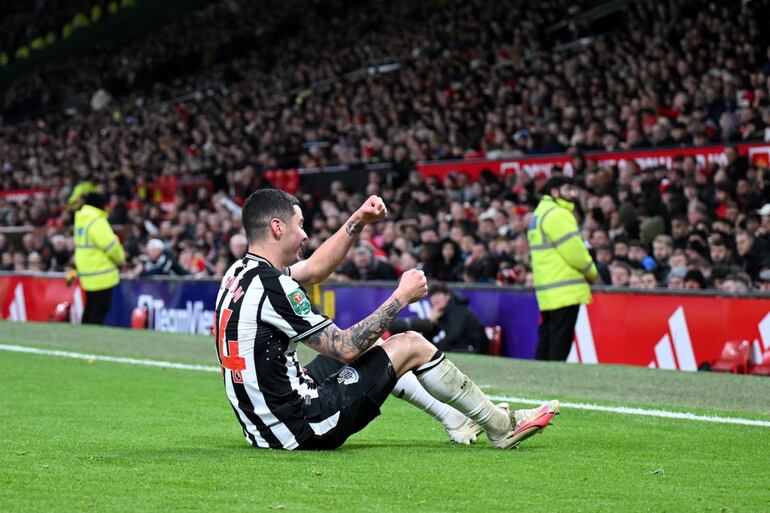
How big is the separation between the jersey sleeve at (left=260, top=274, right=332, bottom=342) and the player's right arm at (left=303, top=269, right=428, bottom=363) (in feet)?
0.18

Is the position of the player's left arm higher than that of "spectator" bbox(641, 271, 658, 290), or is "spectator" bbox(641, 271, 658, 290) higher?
the player's left arm

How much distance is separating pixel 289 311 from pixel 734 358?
7591 mm

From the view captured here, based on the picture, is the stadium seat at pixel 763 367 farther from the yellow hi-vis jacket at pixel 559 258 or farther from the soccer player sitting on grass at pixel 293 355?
the soccer player sitting on grass at pixel 293 355

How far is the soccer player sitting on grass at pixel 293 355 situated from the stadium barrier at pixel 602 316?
6.78 metres

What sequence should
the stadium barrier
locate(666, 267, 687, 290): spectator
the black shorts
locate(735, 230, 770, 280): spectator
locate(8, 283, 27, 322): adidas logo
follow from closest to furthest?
the black shorts, the stadium barrier, locate(666, 267, 687, 290): spectator, locate(735, 230, 770, 280): spectator, locate(8, 283, 27, 322): adidas logo

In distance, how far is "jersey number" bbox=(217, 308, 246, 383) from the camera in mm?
6922

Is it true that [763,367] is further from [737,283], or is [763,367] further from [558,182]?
[558,182]

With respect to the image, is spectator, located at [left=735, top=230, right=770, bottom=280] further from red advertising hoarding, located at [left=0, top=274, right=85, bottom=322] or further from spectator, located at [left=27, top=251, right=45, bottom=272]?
spectator, located at [left=27, top=251, right=45, bottom=272]

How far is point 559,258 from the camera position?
44.4ft

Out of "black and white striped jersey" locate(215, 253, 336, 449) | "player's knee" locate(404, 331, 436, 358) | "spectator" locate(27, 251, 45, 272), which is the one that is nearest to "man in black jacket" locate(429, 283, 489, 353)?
"player's knee" locate(404, 331, 436, 358)

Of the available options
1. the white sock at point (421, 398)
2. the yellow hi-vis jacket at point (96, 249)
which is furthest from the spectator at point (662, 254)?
the white sock at point (421, 398)

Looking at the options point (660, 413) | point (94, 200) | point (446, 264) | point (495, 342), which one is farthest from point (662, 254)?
point (94, 200)

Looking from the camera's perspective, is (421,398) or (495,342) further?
(495,342)

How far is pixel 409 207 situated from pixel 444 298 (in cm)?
598
